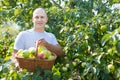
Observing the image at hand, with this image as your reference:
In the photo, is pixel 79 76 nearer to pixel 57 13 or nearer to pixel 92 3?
pixel 57 13

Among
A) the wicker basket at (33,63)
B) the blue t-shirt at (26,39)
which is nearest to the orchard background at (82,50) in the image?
the wicker basket at (33,63)

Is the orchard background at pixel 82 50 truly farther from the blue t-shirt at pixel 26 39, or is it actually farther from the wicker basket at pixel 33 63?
the blue t-shirt at pixel 26 39

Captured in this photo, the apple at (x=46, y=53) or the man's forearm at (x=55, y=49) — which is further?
the man's forearm at (x=55, y=49)

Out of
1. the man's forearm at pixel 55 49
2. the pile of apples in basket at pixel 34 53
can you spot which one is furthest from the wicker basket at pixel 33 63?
the man's forearm at pixel 55 49

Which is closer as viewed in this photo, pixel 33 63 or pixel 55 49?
pixel 33 63

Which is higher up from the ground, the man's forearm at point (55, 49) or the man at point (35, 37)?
the man at point (35, 37)

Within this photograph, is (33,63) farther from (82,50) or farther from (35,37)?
(82,50)

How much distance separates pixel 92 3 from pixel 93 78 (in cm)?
230

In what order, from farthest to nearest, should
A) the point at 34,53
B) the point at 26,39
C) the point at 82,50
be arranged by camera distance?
the point at 82,50 < the point at 26,39 < the point at 34,53

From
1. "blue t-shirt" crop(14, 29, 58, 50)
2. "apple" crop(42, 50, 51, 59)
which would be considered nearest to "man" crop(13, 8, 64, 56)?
"blue t-shirt" crop(14, 29, 58, 50)

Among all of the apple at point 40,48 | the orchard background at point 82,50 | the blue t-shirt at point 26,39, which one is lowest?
the orchard background at point 82,50

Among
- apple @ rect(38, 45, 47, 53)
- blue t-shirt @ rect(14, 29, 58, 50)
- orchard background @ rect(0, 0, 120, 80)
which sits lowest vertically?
orchard background @ rect(0, 0, 120, 80)

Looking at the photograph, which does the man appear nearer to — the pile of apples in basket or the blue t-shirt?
the blue t-shirt

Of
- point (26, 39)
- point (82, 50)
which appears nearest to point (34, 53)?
point (26, 39)
